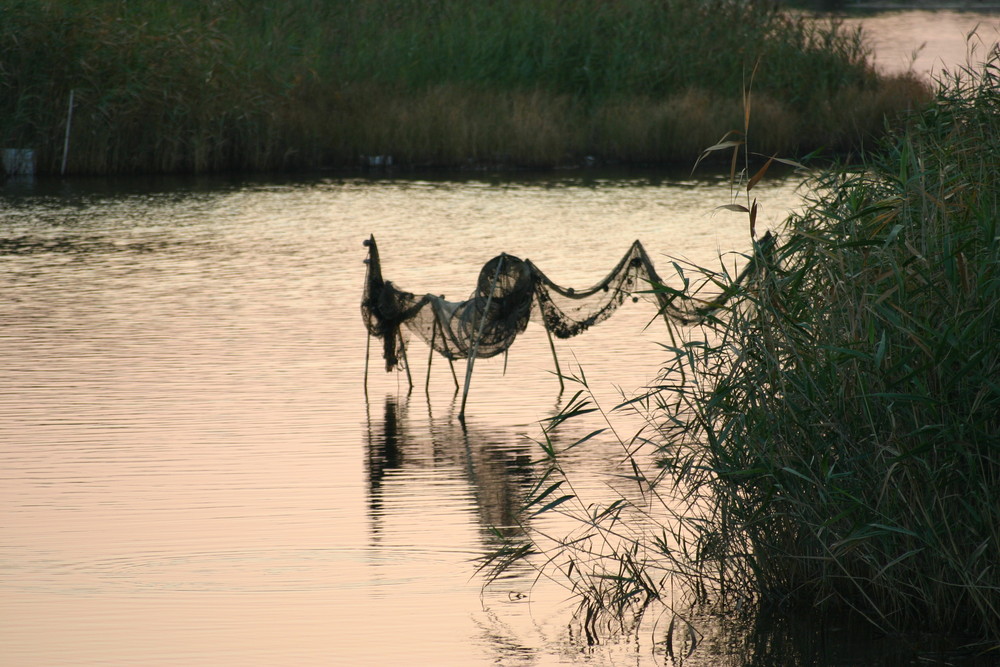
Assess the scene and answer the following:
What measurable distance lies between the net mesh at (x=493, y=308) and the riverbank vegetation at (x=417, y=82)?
1516cm

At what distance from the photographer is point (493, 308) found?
1031cm

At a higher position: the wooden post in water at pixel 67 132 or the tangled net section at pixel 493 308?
the wooden post in water at pixel 67 132

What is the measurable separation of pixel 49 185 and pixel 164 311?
1101cm

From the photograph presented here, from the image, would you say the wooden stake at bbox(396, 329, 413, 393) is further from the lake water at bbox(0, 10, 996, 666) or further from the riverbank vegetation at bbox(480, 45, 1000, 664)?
the riverbank vegetation at bbox(480, 45, 1000, 664)

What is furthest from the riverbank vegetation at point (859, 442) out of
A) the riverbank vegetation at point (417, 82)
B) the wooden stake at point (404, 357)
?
the riverbank vegetation at point (417, 82)

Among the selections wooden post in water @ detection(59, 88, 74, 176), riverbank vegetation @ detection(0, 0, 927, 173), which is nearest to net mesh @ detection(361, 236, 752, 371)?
wooden post in water @ detection(59, 88, 74, 176)

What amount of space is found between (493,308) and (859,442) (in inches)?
181

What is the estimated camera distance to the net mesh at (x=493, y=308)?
10.3m

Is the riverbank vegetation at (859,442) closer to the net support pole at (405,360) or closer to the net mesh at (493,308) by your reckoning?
the net mesh at (493,308)

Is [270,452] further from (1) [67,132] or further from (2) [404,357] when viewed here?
(1) [67,132]

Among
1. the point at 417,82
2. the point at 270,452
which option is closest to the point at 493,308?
the point at 270,452

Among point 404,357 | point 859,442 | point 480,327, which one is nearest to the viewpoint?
point 859,442

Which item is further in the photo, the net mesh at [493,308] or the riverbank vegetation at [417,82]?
the riverbank vegetation at [417,82]

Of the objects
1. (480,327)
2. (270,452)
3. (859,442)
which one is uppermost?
(859,442)
